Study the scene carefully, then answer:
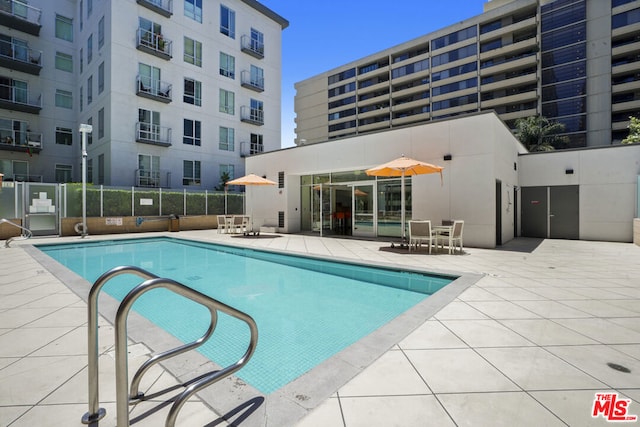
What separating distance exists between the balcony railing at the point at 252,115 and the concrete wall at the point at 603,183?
1931cm

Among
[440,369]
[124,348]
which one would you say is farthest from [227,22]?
[440,369]

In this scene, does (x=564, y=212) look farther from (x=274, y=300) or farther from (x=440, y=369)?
(x=440, y=369)

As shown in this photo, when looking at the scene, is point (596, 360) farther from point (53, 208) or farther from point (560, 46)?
point (560, 46)

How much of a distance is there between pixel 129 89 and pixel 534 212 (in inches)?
871

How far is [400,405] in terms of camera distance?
1926mm

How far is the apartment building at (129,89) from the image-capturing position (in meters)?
17.6

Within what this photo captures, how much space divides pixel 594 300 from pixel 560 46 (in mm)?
42139

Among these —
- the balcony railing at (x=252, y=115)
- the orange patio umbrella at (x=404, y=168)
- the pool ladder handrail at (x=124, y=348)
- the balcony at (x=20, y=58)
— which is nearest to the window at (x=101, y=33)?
the balcony at (x=20, y=58)

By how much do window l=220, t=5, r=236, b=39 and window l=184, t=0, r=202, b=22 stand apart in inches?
63.0

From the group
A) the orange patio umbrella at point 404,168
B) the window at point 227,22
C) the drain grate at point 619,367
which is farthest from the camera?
the window at point 227,22

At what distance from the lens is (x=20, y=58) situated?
1961cm

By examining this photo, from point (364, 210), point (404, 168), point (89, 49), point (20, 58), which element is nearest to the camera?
point (404, 168)

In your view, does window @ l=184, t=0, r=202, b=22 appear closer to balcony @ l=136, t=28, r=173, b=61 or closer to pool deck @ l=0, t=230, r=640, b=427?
balcony @ l=136, t=28, r=173, b=61

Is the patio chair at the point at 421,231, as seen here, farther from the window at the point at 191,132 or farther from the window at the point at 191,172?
the window at the point at 191,132
